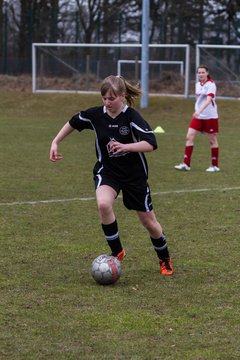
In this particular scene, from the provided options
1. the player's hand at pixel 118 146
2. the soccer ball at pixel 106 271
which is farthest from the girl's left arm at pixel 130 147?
the soccer ball at pixel 106 271

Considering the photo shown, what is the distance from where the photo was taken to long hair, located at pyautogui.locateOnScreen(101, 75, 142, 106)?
6273mm

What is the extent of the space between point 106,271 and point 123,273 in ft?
1.69

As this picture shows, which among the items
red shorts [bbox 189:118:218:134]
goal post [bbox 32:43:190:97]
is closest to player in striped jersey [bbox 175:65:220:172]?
red shorts [bbox 189:118:218:134]

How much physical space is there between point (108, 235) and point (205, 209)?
343cm

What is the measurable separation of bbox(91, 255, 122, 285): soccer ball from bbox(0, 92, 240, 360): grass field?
0.37ft

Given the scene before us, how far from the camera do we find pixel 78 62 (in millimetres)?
32844

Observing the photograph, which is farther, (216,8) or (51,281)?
(216,8)

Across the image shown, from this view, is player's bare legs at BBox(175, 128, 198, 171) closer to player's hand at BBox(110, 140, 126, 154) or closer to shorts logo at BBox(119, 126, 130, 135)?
shorts logo at BBox(119, 126, 130, 135)

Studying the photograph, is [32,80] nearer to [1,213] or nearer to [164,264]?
[1,213]

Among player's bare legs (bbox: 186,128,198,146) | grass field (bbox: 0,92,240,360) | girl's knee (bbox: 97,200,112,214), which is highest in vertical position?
girl's knee (bbox: 97,200,112,214)

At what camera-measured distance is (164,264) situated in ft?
22.1

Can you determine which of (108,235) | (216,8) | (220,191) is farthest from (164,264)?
(216,8)

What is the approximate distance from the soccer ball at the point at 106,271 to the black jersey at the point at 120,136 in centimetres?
70

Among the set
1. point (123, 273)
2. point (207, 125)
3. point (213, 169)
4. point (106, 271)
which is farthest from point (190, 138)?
point (106, 271)
